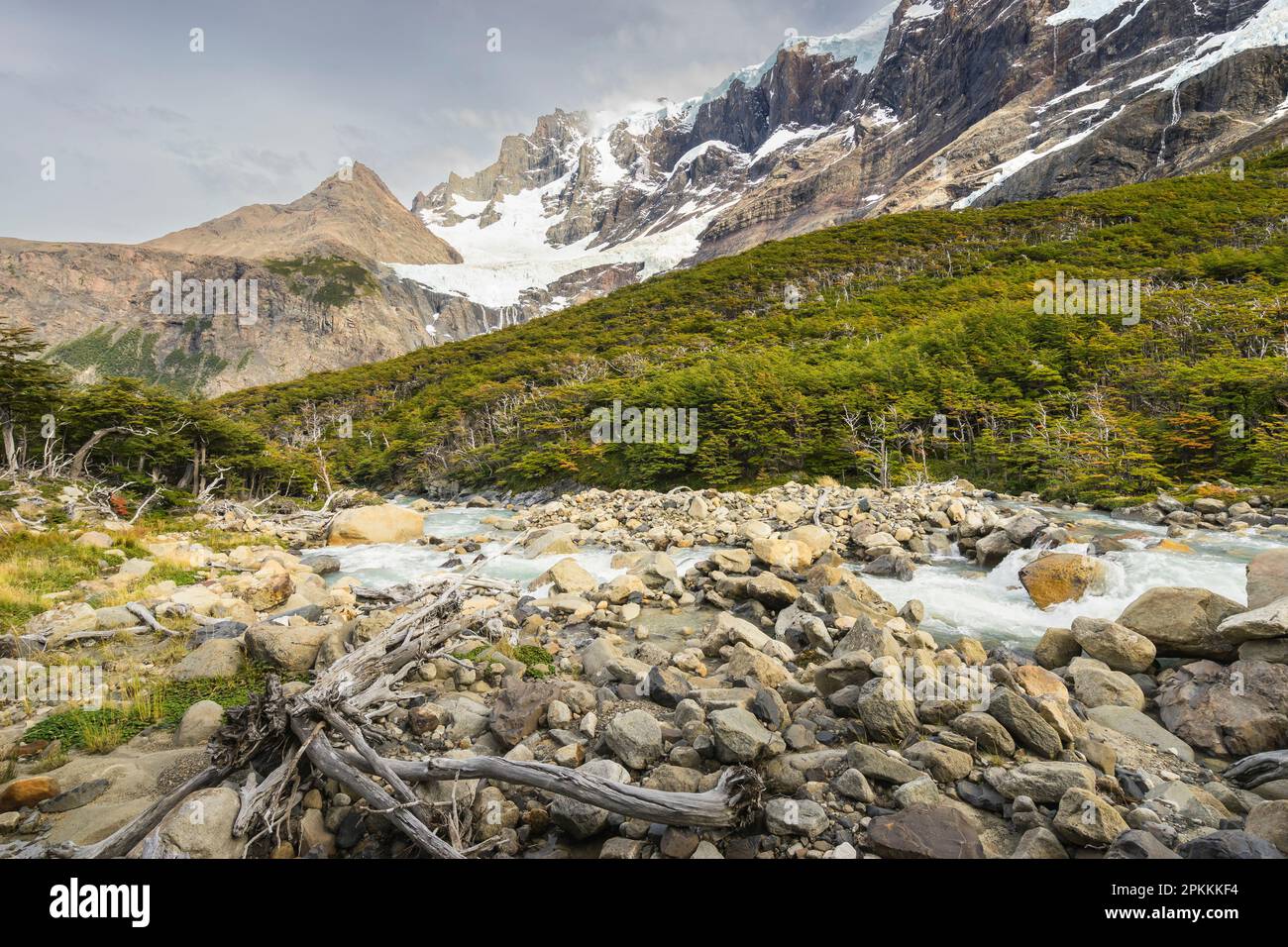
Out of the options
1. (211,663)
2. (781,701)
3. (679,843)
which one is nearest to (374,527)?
(211,663)

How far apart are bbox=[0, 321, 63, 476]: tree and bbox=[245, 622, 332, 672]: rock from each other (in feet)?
60.1

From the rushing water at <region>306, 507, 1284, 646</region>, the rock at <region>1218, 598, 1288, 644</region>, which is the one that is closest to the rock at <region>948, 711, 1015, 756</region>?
the rock at <region>1218, 598, 1288, 644</region>

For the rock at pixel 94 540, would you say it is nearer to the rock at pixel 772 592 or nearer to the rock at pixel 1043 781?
the rock at pixel 772 592

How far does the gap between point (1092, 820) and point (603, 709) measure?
393 centimetres

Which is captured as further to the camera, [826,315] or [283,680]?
[826,315]

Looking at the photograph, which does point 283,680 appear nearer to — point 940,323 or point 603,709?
point 603,709

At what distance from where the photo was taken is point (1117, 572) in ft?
30.2

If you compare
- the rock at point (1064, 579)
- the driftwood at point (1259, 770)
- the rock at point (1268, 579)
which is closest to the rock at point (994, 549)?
the rock at point (1064, 579)

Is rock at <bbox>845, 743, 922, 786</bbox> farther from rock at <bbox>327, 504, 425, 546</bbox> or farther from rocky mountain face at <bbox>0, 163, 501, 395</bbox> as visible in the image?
rocky mountain face at <bbox>0, 163, 501, 395</bbox>

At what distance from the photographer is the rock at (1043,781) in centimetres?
374

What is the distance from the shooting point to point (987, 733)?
173 inches

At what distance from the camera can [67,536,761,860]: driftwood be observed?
3.39m

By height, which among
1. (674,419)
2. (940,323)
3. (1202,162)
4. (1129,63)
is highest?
(1129,63)

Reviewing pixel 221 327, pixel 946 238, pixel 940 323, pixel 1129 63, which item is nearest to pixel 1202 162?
pixel 946 238
